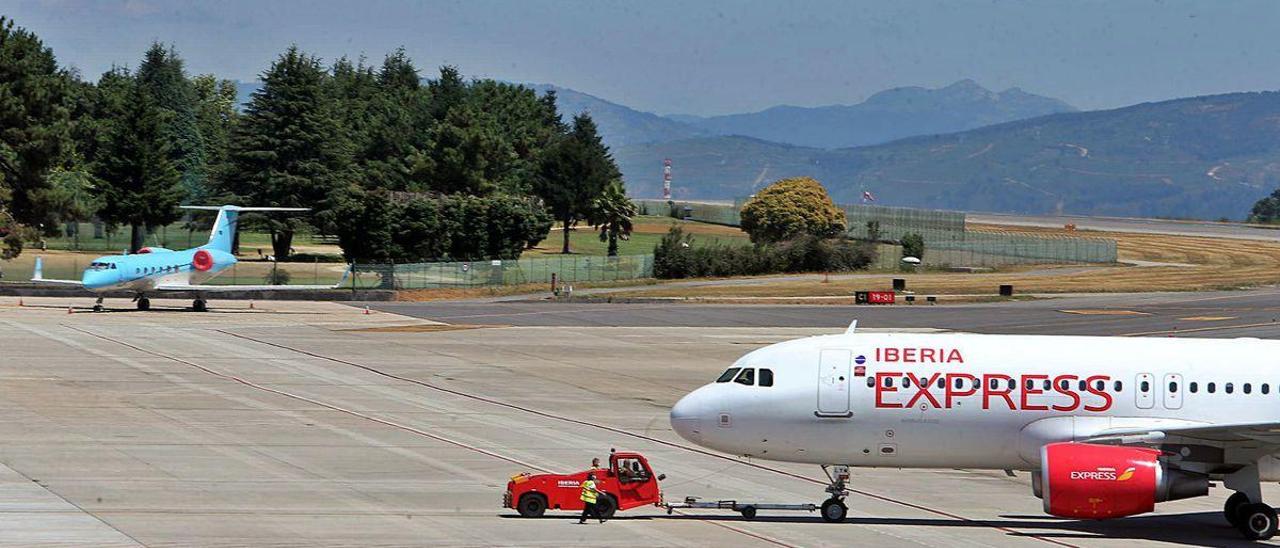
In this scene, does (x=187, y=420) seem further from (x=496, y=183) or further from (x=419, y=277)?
(x=496, y=183)

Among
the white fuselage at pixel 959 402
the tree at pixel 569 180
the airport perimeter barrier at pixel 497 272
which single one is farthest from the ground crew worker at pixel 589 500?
the tree at pixel 569 180

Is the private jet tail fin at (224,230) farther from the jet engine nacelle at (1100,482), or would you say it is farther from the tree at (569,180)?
the tree at (569,180)

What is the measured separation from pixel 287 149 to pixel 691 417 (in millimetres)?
99230

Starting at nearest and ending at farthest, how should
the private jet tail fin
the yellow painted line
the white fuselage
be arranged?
the white fuselage → the private jet tail fin → the yellow painted line

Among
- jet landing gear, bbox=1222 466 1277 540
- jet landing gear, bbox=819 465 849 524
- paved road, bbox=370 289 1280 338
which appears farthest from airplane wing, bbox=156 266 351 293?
jet landing gear, bbox=1222 466 1277 540

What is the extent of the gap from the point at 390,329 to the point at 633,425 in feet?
96.2

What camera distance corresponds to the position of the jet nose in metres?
28.2

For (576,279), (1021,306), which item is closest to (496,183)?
(576,279)

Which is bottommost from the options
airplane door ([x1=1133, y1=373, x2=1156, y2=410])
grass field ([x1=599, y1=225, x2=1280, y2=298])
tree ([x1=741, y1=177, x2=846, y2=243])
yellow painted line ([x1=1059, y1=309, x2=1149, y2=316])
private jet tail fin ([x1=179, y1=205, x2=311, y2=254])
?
yellow painted line ([x1=1059, y1=309, x2=1149, y2=316])

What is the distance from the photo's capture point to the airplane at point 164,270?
73750 millimetres

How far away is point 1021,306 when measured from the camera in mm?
87688

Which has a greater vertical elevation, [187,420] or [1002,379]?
[1002,379]

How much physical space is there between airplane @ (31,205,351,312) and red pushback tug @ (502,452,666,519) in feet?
156

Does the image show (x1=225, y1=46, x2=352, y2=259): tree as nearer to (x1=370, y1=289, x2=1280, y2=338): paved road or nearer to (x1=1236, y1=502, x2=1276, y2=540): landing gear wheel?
(x1=370, y1=289, x2=1280, y2=338): paved road
